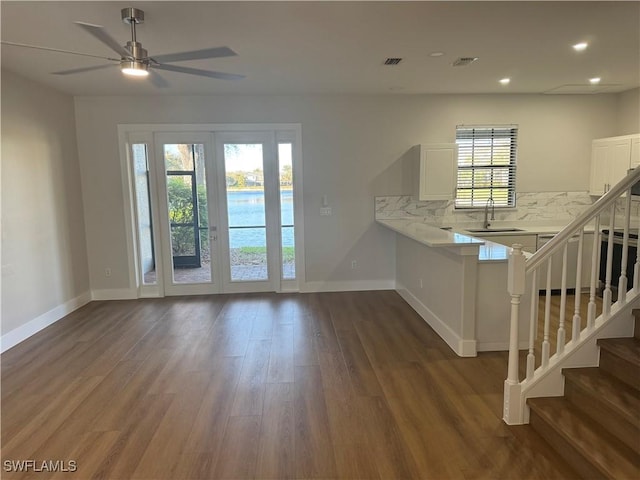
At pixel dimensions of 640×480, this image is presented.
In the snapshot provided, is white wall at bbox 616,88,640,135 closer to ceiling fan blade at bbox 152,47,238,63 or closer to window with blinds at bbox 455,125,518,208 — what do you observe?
window with blinds at bbox 455,125,518,208

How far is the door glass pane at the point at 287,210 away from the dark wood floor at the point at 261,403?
131cm

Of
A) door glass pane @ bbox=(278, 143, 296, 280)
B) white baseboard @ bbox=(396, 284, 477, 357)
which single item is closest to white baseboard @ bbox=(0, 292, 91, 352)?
door glass pane @ bbox=(278, 143, 296, 280)

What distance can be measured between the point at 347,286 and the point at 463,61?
3.28 meters

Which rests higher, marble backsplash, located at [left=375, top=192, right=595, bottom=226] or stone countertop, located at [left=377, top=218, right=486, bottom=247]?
marble backsplash, located at [left=375, top=192, right=595, bottom=226]

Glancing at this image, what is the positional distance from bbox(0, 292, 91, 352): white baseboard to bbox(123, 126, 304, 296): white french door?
0.74 meters

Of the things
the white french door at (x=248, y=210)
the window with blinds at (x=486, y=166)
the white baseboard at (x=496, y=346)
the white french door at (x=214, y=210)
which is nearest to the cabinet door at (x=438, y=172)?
the window with blinds at (x=486, y=166)

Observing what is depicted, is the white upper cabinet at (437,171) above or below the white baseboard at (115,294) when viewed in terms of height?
above

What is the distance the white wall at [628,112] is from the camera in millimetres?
5496

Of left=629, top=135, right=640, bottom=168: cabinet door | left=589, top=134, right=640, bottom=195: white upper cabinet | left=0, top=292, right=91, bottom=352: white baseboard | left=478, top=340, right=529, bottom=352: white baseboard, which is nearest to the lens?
left=478, top=340, right=529, bottom=352: white baseboard

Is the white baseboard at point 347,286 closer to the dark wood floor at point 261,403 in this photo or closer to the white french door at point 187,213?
the dark wood floor at point 261,403

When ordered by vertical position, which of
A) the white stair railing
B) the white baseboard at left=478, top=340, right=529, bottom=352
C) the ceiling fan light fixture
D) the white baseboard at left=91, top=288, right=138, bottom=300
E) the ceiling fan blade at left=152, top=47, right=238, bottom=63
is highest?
the ceiling fan blade at left=152, top=47, right=238, bottom=63

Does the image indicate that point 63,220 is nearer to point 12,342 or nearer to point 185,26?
point 12,342

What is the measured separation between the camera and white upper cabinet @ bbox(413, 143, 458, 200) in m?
5.45

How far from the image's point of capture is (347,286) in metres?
5.96
